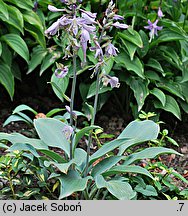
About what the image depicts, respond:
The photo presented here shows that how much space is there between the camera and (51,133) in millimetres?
2965

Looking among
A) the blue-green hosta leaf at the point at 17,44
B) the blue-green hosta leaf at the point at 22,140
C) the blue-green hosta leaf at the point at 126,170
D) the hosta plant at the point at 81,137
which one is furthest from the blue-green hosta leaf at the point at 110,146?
the blue-green hosta leaf at the point at 17,44

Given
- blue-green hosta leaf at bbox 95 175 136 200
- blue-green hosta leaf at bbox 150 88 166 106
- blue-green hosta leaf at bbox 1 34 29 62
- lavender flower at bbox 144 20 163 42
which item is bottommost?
blue-green hosta leaf at bbox 150 88 166 106

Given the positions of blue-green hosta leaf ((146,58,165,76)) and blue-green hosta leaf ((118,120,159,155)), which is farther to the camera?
blue-green hosta leaf ((146,58,165,76))

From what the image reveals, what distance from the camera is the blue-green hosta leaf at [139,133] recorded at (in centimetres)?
297

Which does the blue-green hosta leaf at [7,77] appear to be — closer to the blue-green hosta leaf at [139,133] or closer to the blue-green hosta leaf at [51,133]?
the blue-green hosta leaf at [51,133]

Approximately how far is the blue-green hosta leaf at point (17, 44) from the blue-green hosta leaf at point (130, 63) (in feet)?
2.83

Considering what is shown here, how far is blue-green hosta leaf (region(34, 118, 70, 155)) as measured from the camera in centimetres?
292

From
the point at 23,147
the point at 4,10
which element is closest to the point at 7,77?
the point at 4,10

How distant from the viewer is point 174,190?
10.6 ft

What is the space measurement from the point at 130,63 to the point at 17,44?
107 centimetres

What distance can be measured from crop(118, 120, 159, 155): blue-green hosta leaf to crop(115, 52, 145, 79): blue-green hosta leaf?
124cm

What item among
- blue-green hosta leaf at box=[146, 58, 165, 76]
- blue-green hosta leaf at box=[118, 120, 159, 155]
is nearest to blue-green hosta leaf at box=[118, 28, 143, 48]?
blue-green hosta leaf at box=[146, 58, 165, 76]

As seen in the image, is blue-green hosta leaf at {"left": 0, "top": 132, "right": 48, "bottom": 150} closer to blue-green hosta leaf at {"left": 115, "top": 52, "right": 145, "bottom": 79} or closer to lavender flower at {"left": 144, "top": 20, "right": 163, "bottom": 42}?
blue-green hosta leaf at {"left": 115, "top": 52, "right": 145, "bottom": 79}

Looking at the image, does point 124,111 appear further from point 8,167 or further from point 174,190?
point 8,167
